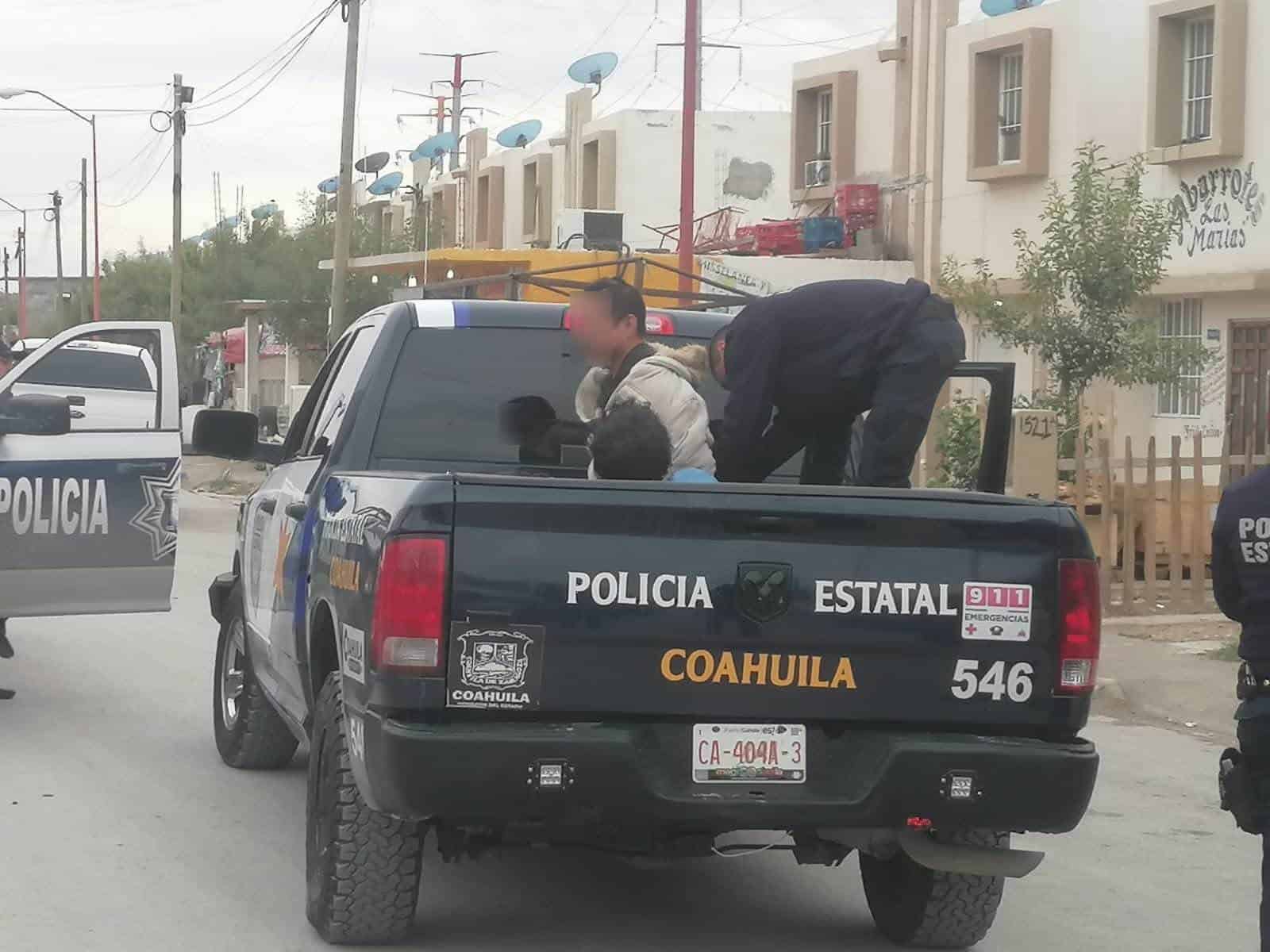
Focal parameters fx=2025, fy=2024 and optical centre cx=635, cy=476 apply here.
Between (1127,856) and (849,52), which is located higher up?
(849,52)

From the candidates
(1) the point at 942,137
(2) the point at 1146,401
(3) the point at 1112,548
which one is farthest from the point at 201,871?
(1) the point at 942,137

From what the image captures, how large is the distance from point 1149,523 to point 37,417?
864cm

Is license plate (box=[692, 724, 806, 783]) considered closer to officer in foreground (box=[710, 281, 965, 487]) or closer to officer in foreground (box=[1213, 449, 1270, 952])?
officer in foreground (box=[1213, 449, 1270, 952])

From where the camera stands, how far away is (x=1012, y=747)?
17.3 feet

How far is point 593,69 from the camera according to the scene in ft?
158

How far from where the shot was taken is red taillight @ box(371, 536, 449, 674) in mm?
5012

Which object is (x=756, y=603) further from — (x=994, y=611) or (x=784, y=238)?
(x=784, y=238)

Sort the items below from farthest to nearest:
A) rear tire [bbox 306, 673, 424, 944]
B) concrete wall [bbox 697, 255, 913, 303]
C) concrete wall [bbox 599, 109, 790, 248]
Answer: concrete wall [bbox 599, 109, 790, 248] < concrete wall [bbox 697, 255, 913, 303] < rear tire [bbox 306, 673, 424, 944]

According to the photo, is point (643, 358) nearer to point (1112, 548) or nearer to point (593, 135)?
point (1112, 548)

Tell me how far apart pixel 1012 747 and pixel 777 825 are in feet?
2.12

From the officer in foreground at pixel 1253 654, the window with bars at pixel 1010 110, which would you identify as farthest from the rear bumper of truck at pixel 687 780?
the window with bars at pixel 1010 110

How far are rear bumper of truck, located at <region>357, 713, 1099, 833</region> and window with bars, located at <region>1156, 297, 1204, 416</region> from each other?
1678 centimetres

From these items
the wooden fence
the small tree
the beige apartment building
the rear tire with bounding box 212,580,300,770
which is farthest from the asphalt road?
the beige apartment building

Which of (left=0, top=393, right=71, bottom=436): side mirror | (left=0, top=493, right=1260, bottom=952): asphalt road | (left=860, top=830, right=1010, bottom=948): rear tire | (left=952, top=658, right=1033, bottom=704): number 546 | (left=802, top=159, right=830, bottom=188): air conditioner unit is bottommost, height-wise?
(left=0, top=493, right=1260, bottom=952): asphalt road
